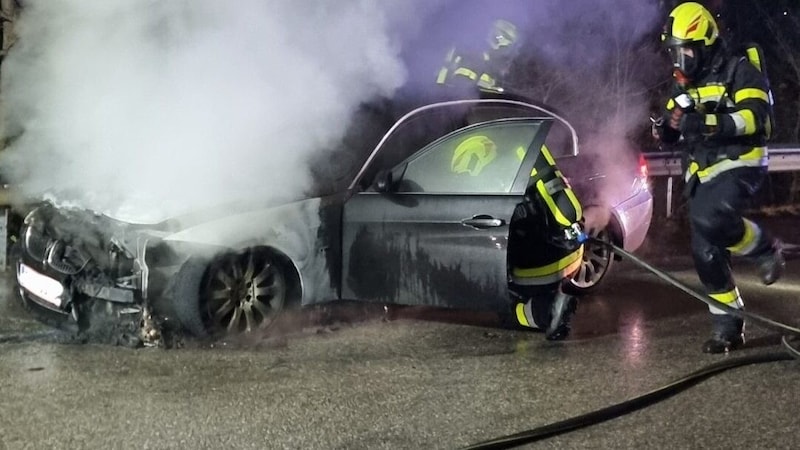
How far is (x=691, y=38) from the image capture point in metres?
5.77

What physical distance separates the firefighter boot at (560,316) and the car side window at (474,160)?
0.82 m

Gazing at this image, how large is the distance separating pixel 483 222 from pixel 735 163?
1581 millimetres

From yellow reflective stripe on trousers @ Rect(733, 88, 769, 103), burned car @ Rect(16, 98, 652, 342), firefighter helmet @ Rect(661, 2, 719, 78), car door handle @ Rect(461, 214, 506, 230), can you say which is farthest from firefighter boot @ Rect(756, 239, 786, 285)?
car door handle @ Rect(461, 214, 506, 230)

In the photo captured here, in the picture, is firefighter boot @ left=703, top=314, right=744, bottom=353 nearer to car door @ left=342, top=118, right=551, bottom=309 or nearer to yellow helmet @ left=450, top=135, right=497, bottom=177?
car door @ left=342, top=118, right=551, bottom=309

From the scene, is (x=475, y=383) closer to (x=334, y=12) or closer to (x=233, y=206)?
(x=233, y=206)

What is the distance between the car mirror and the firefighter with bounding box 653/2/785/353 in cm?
177

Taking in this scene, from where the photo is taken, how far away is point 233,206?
5965 millimetres

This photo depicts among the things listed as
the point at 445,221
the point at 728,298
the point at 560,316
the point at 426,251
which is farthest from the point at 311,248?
the point at 728,298

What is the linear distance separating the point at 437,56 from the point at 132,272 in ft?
8.88

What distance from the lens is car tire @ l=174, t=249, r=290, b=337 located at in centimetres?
581

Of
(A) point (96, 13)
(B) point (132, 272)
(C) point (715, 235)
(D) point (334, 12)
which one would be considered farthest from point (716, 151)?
(A) point (96, 13)

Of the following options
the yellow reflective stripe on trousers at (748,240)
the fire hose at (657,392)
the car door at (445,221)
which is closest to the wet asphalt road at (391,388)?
the fire hose at (657,392)

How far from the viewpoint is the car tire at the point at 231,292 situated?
5.81m

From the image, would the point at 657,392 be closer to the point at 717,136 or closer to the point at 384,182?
the point at 717,136
